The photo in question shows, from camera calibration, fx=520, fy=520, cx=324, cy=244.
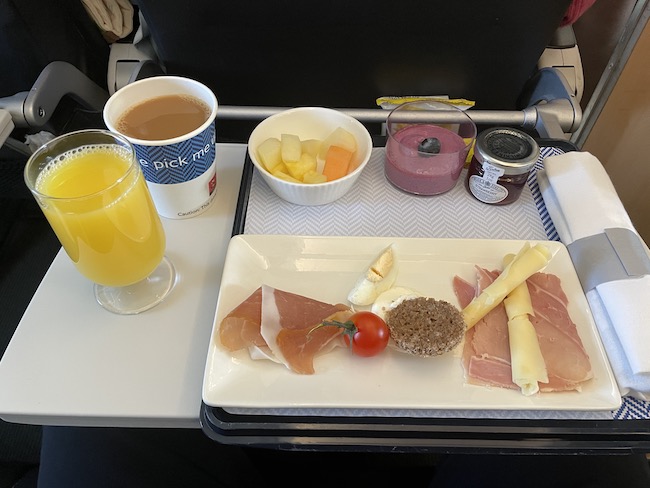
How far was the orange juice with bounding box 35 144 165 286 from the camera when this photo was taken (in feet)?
2.13

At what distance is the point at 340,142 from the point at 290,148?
9 centimetres

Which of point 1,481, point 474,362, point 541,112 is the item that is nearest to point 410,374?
point 474,362

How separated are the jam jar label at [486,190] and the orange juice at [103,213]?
1.77 feet

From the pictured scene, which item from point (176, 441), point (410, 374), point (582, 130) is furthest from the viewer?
point (582, 130)

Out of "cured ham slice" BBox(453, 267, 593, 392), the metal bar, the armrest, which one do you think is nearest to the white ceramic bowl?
the metal bar

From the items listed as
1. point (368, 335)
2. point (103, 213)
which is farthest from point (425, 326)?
point (103, 213)

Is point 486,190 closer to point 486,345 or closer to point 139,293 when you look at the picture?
point 486,345

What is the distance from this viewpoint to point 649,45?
116cm

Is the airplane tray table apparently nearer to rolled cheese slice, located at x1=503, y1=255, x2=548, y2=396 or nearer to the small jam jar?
rolled cheese slice, located at x1=503, y1=255, x2=548, y2=396

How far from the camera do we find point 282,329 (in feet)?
2.34

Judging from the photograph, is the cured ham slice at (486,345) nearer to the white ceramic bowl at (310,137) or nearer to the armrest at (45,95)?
the white ceramic bowl at (310,137)

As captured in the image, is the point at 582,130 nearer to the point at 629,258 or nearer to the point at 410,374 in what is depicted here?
the point at 629,258

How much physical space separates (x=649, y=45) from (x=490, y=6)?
0.43 meters

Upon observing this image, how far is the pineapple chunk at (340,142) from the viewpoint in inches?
36.8
